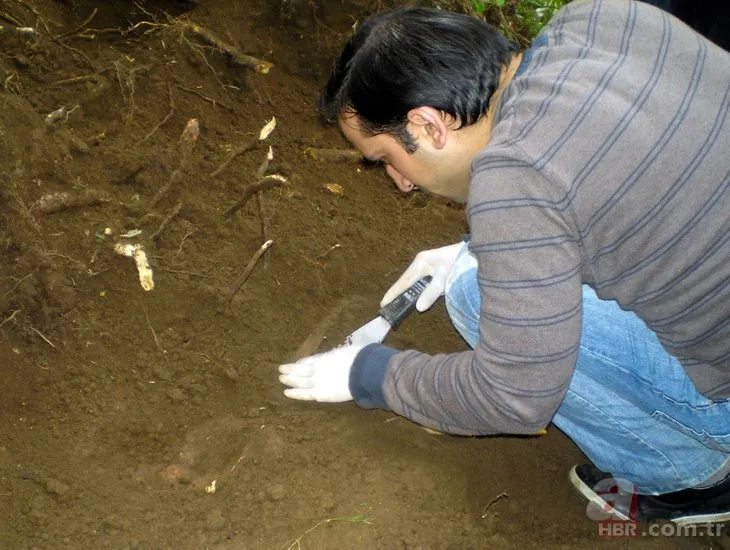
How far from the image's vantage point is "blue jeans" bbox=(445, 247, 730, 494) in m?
1.43

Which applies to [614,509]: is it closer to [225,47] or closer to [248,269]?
[248,269]

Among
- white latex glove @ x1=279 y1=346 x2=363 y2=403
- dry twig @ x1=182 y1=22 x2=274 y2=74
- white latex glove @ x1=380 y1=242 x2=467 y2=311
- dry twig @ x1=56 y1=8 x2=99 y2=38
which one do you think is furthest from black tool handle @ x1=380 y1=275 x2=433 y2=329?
dry twig @ x1=56 y1=8 x2=99 y2=38

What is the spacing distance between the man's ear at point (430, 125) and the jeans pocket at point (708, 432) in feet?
2.65

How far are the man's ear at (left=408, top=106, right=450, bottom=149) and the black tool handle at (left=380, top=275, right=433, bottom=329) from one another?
2.45 feet

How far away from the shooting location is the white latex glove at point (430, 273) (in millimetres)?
2023

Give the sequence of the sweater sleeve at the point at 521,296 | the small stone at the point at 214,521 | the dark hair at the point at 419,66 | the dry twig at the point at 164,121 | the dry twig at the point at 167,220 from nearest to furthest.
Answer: the sweater sleeve at the point at 521,296, the dark hair at the point at 419,66, the small stone at the point at 214,521, the dry twig at the point at 167,220, the dry twig at the point at 164,121

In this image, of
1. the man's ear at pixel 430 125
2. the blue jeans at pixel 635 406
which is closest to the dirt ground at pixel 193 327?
the blue jeans at pixel 635 406

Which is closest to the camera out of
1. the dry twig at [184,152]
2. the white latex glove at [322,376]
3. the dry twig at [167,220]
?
the white latex glove at [322,376]

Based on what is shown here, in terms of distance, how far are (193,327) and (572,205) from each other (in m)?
1.18

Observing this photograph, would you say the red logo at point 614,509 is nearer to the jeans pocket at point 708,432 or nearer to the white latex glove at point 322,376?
the jeans pocket at point 708,432

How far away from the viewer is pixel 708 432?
143cm

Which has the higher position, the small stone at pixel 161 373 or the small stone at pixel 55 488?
the small stone at pixel 161 373

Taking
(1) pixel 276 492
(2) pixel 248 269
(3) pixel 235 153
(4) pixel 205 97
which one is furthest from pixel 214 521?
(4) pixel 205 97

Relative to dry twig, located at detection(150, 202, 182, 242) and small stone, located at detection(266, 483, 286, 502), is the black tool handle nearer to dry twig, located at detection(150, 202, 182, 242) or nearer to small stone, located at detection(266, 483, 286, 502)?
small stone, located at detection(266, 483, 286, 502)
